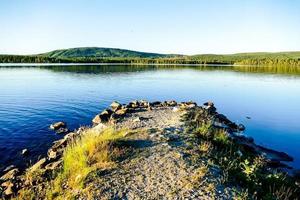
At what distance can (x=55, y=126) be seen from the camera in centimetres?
2775

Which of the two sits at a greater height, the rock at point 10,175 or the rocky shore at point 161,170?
the rocky shore at point 161,170

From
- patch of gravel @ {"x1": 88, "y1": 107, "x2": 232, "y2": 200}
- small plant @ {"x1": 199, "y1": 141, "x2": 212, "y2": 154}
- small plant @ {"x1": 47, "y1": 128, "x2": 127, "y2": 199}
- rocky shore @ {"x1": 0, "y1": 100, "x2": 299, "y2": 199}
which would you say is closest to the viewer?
patch of gravel @ {"x1": 88, "y1": 107, "x2": 232, "y2": 200}

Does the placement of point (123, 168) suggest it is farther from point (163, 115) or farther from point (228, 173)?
point (163, 115)

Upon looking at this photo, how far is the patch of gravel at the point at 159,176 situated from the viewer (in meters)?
11.4

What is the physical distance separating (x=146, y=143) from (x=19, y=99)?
Answer: 3142 centimetres

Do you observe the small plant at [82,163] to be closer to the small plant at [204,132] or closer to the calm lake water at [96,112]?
the small plant at [204,132]

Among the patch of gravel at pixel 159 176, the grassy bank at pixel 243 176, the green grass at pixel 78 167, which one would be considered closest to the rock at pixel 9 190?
the green grass at pixel 78 167

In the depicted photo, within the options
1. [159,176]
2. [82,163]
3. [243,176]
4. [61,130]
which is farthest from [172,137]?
[61,130]

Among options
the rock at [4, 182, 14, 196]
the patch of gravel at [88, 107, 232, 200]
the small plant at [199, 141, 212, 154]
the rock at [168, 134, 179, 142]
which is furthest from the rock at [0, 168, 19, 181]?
the small plant at [199, 141, 212, 154]

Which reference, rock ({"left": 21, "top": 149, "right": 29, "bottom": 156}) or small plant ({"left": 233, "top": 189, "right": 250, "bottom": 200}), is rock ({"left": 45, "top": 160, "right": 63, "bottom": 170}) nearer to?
rock ({"left": 21, "top": 149, "right": 29, "bottom": 156})

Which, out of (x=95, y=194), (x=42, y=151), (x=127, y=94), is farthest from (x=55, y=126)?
(x=127, y=94)

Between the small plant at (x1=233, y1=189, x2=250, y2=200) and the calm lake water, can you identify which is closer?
the small plant at (x1=233, y1=189, x2=250, y2=200)

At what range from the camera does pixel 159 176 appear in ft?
41.5

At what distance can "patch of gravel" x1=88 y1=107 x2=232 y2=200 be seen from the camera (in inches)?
450
